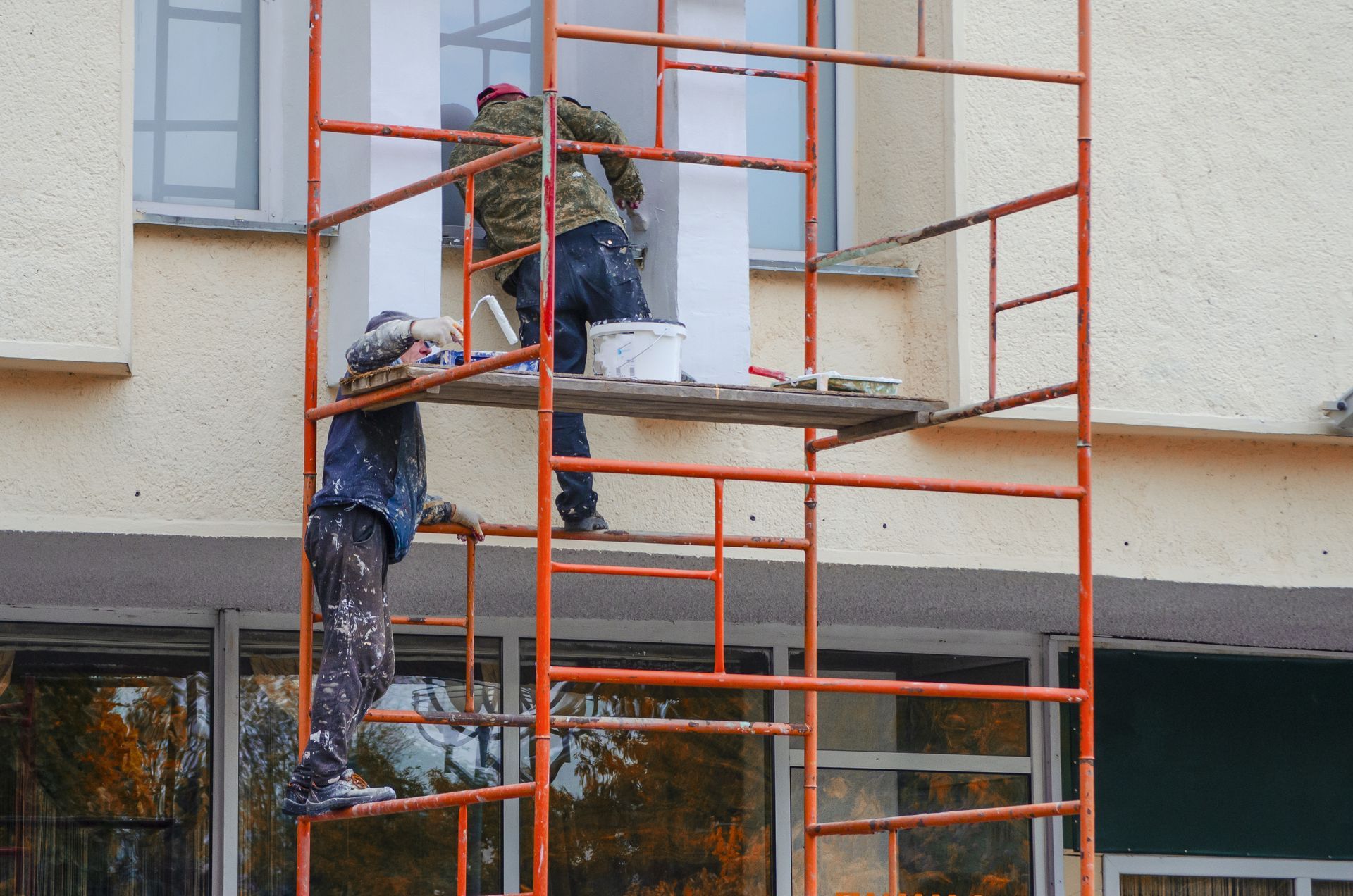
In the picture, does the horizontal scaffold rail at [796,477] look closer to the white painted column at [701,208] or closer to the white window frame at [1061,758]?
the white painted column at [701,208]

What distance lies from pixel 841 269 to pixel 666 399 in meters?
1.85

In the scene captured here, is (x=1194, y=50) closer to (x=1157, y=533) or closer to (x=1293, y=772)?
(x=1157, y=533)

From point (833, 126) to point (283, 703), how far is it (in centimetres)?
314

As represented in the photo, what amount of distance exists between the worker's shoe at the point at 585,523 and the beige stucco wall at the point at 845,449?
437mm

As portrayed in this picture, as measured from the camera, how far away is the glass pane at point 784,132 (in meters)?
8.10

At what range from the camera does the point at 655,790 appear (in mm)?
8031

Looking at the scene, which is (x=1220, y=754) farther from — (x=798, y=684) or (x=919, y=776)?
(x=798, y=684)

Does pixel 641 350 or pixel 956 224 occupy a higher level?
pixel 956 224

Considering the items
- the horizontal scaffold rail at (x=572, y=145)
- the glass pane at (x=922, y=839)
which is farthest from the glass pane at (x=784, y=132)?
the glass pane at (x=922, y=839)

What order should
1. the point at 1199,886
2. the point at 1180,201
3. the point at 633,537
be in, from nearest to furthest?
the point at 633,537 < the point at 1180,201 < the point at 1199,886

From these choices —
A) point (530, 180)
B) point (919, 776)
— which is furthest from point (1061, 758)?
point (530, 180)

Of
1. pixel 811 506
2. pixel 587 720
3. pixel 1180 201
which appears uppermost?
pixel 1180 201

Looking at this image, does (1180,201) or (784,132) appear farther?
(784,132)

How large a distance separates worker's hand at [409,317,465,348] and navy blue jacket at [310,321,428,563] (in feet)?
0.22
